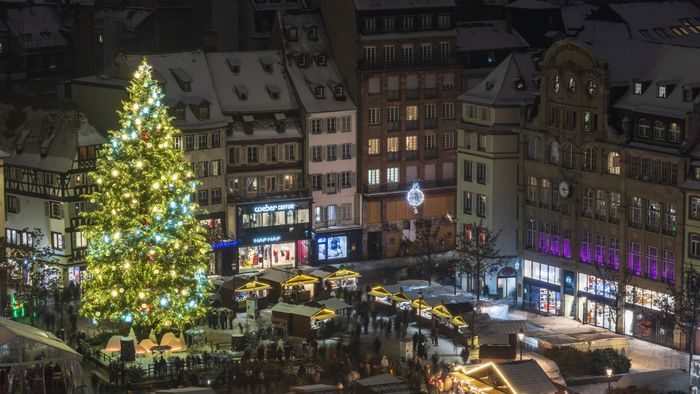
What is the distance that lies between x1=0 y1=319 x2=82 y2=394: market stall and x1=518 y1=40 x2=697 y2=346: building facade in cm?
4659

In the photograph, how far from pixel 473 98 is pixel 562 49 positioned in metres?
12.3

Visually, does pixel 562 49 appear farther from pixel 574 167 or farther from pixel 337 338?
pixel 337 338

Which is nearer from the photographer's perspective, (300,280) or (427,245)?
(300,280)

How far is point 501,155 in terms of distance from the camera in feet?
581

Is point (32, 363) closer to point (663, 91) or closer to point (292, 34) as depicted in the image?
point (663, 91)

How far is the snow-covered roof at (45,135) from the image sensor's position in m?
176

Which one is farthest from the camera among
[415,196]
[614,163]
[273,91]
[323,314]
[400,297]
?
[273,91]

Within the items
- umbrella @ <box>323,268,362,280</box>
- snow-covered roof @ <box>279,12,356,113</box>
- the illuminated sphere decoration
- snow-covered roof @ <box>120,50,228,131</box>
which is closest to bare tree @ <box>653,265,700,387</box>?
umbrella @ <box>323,268,362,280</box>

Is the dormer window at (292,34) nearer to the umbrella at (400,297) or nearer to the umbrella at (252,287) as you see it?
the umbrella at (252,287)

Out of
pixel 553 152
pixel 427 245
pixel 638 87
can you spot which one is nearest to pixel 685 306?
pixel 638 87

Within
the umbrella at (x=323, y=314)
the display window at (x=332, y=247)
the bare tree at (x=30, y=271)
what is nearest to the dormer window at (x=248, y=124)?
the display window at (x=332, y=247)

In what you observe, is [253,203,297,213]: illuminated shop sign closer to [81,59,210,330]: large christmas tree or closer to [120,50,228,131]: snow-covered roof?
[120,50,228,131]: snow-covered roof

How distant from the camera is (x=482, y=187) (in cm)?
17888

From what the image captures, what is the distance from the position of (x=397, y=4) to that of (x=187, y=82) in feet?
67.0
